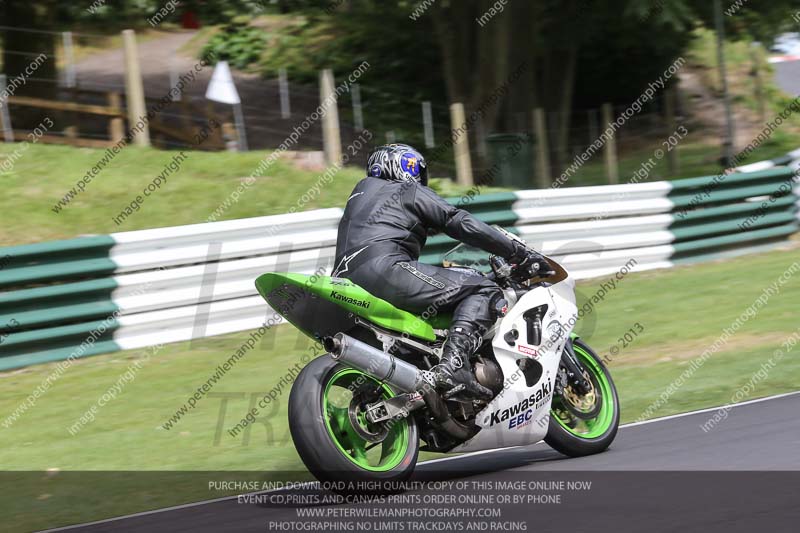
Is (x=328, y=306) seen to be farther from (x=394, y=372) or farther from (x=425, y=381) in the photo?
(x=425, y=381)

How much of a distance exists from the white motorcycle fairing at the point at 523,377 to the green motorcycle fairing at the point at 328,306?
19.9 inches

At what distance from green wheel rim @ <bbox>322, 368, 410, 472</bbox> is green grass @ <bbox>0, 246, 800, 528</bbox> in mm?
959

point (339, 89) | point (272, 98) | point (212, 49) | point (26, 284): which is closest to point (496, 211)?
point (26, 284)

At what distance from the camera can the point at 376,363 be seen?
5.85m

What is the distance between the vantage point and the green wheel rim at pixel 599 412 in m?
6.94

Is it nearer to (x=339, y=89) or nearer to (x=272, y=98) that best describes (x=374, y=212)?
(x=339, y=89)

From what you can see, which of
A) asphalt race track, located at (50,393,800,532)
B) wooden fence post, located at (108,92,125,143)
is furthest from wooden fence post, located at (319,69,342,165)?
asphalt race track, located at (50,393,800,532)

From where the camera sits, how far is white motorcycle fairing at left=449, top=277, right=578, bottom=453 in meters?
6.41

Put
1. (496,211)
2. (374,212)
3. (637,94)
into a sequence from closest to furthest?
(374,212) → (496,211) → (637,94)

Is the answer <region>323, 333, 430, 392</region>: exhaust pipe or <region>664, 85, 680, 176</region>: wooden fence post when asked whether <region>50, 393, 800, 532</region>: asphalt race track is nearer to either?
<region>323, 333, 430, 392</region>: exhaust pipe

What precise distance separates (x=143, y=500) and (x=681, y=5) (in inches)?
526

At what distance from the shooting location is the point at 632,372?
9.51 m

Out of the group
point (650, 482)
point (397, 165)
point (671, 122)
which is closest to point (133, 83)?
point (397, 165)

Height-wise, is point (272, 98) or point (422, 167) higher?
point (422, 167)
